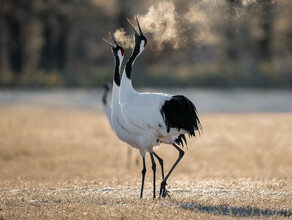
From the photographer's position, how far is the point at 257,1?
44.5 ft

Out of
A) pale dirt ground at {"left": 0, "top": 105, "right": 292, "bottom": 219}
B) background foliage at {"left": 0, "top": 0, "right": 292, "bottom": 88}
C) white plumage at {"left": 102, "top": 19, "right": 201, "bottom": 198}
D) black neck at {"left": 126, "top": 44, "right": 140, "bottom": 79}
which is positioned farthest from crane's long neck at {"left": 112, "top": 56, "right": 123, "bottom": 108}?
background foliage at {"left": 0, "top": 0, "right": 292, "bottom": 88}

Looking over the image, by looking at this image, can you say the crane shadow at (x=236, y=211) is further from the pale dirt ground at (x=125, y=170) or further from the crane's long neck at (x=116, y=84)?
the crane's long neck at (x=116, y=84)

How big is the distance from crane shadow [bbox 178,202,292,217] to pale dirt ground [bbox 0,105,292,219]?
13 millimetres

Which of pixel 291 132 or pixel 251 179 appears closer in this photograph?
pixel 251 179

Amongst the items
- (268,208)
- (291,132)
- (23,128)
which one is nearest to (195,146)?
(291,132)

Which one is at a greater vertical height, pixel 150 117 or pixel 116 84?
Result: pixel 116 84

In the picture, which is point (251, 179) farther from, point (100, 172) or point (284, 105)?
point (284, 105)

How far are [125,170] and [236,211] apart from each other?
27.4ft

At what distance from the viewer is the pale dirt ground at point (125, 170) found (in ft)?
30.4

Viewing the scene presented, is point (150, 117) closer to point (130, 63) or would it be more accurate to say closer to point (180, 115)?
point (180, 115)

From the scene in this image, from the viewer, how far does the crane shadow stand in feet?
29.0

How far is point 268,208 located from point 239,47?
4795cm

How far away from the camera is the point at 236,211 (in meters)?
9.09

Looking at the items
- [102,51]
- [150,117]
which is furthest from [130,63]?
[102,51]
